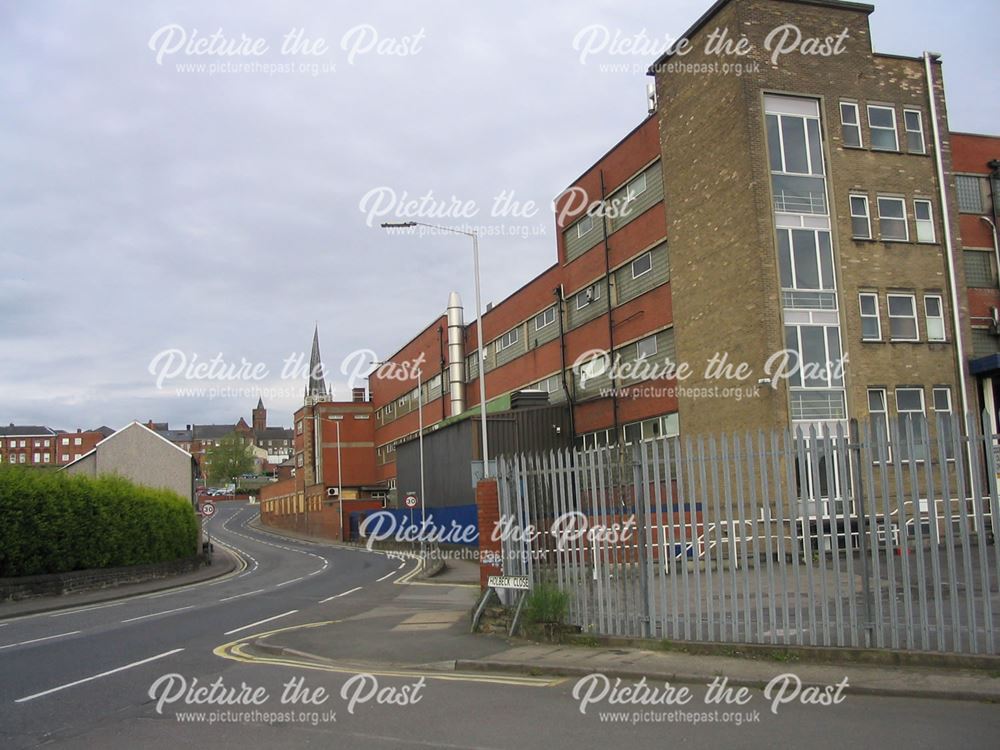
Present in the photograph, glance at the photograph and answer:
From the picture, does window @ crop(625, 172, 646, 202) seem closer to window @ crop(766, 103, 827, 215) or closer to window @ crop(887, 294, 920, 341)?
window @ crop(766, 103, 827, 215)

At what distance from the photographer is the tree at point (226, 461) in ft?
533

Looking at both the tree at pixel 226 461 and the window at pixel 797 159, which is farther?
the tree at pixel 226 461

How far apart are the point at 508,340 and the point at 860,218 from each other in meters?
23.4

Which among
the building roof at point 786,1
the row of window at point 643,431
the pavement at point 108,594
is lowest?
the pavement at point 108,594

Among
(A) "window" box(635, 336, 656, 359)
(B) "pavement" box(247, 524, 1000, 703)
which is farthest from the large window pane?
(B) "pavement" box(247, 524, 1000, 703)

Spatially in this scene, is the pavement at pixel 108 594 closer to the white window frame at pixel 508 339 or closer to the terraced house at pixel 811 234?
the white window frame at pixel 508 339

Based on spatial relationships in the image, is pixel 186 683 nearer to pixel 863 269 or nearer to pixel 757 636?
pixel 757 636

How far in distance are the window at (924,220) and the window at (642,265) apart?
9.00m

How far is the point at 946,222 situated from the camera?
28.3 metres

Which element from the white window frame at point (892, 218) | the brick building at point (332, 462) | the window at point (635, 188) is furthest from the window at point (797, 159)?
the brick building at point (332, 462)

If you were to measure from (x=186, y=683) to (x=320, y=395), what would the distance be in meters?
106

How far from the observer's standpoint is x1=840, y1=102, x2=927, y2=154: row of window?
28.2 metres

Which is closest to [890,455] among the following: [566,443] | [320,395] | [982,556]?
[982,556]

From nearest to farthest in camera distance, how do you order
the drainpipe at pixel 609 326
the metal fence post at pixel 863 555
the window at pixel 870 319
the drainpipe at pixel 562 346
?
the metal fence post at pixel 863 555, the window at pixel 870 319, the drainpipe at pixel 609 326, the drainpipe at pixel 562 346
